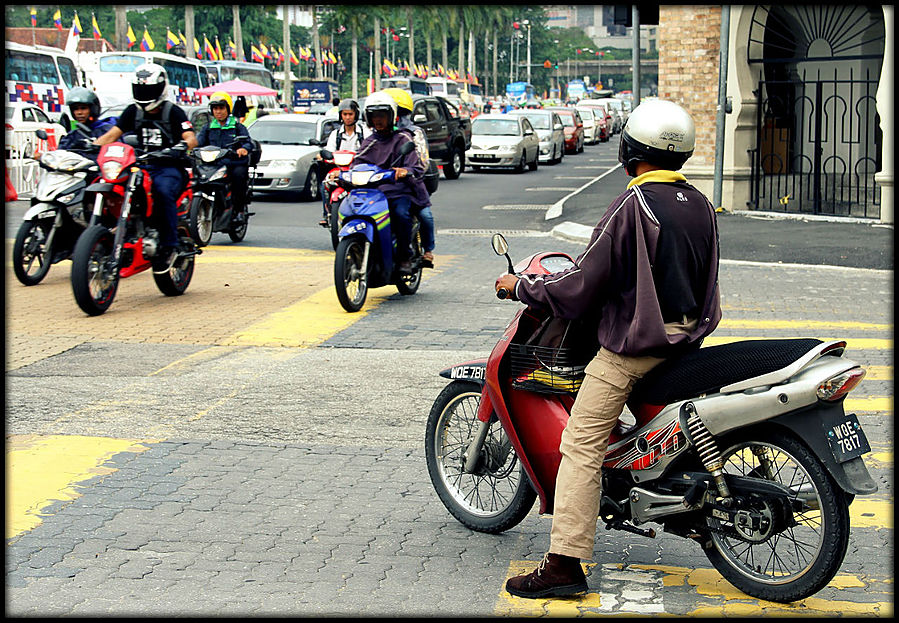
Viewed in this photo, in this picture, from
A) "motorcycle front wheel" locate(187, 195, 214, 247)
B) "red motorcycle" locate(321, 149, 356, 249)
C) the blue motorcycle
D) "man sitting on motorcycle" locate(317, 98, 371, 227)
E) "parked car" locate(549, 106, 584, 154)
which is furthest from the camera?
"parked car" locate(549, 106, 584, 154)

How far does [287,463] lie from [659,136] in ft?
9.03

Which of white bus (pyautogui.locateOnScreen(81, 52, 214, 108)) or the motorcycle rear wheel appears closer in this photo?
the motorcycle rear wheel

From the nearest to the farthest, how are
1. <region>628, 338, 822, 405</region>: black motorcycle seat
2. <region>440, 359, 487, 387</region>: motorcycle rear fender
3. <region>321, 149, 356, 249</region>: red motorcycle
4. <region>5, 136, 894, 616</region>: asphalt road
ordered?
<region>628, 338, 822, 405</region>: black motorcycle seat < <region>5, 136, 894, 616</region>: asphalt road < <region>440, 359, 487, 387</region>: motorcycle rear fender < <region>321, 149, 356, 249</region>: red motorcycle

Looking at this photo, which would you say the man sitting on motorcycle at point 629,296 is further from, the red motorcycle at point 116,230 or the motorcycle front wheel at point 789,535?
the red motorcycle at point 116,230

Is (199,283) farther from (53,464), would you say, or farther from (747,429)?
(747,429)

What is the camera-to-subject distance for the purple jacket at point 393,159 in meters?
10.9

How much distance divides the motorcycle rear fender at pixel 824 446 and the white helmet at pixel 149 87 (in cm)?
798

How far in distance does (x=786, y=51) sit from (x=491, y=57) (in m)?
135

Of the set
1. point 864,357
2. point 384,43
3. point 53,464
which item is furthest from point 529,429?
point 384,43

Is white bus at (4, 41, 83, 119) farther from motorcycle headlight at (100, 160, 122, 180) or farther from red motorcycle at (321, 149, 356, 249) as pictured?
motorcycle headlight at (100, 160, 122, 180)

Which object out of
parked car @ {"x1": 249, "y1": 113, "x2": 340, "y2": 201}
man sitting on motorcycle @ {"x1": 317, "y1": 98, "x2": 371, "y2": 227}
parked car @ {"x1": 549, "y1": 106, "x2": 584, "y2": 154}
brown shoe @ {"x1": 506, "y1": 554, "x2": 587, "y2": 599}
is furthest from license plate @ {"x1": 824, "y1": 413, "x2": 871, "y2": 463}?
parked car @ {"x1": 549, "y1": 106, "x2": 584, "y2": 154}

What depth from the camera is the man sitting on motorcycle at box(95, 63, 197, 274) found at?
10.7 metres

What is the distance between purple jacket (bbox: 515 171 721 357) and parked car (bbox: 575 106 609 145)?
156 feet

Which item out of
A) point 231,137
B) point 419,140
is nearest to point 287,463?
point 419,140
